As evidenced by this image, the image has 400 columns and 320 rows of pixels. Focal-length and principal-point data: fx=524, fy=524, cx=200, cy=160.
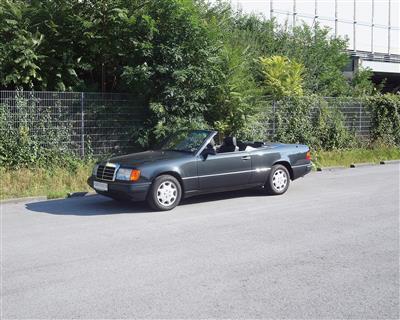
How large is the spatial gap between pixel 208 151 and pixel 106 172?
1923 millimetres

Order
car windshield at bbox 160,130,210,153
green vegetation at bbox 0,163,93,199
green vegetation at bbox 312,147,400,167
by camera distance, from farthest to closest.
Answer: green vegetation at bbox 312,147,400,167, green vegetation at bbox 0,163,93,199, car windshield at bbox 160,130,210,153

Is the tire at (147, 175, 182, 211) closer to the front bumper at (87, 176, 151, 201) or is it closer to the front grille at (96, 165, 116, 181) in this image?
the front bumper at (87, 176, 151, 201)

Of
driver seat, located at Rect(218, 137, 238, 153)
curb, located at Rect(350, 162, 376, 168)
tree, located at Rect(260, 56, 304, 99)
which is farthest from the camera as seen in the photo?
tree, located at Rect(260, 56, 304, 99)

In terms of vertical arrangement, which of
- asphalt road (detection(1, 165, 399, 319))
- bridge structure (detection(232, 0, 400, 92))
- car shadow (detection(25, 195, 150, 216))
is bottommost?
asphalt road (detection(1, 165, 399, 319))

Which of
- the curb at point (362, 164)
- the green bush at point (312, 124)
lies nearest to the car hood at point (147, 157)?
the green bush at point (312, 124)

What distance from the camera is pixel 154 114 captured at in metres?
13.9

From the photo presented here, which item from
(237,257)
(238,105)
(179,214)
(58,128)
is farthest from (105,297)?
(238,105)

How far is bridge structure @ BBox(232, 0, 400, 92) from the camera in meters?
32.6

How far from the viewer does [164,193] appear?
913cm

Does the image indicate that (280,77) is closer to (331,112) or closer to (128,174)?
(331,112)

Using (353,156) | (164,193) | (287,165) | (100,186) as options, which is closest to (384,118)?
(353,156)

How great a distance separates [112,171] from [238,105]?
6.28 m

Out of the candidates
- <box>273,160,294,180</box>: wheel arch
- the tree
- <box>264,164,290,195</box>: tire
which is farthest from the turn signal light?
the tree

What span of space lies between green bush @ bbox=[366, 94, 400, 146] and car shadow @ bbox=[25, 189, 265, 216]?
1069 cm
